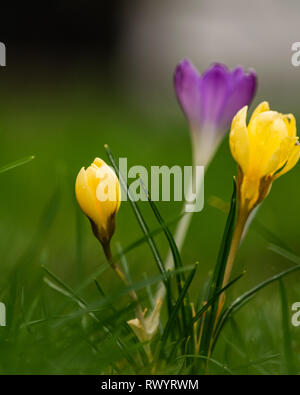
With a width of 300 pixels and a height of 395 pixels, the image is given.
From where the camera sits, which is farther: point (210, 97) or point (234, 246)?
point (210, 97)

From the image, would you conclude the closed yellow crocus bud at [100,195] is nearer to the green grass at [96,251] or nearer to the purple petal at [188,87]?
the green grass at [96,251]

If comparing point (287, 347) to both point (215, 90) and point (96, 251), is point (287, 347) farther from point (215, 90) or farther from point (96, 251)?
point (96, 251)

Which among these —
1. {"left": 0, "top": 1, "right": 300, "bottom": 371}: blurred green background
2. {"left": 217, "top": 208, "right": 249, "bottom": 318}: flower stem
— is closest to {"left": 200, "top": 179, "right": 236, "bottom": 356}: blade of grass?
{"left": 217, "top": 208, "right": 249, "bottom": 318}: flower stem

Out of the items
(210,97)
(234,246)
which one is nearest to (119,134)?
(210,97)

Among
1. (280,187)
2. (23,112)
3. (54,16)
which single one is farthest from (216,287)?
(54,16)

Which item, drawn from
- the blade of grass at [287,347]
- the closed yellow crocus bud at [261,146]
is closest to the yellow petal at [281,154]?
the closed yellow crocus bud at [261,146]
